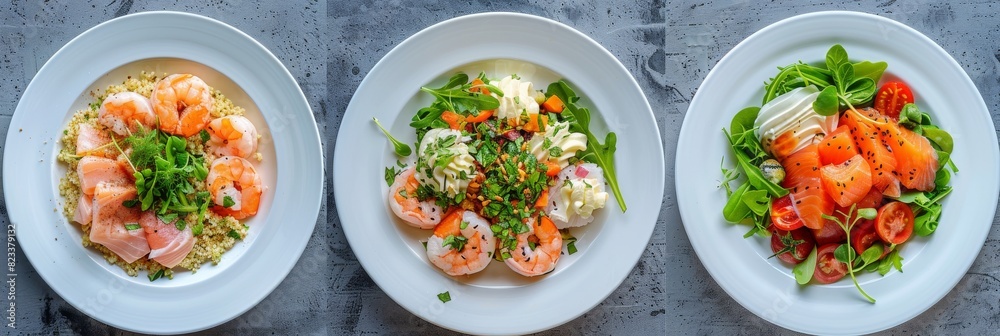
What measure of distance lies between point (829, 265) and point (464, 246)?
1397 mm

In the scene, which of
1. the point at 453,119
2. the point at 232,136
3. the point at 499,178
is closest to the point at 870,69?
the point at 499,178

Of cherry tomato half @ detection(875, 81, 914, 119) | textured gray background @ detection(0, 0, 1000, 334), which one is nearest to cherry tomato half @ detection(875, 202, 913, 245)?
cherry tomato half @ detection(875, 81, 914, 119)

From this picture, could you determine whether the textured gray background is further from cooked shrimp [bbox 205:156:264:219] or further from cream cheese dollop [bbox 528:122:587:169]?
cream cheese dollop [bbox 528:122:587:169]

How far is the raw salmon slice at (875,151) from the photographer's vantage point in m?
2.40

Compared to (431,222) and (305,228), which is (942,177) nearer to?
(431,222)

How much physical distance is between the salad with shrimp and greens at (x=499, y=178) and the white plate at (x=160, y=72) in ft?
1.34

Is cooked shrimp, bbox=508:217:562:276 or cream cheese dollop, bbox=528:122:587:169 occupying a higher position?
cream cheese dollop, bbox=528:122:587:169

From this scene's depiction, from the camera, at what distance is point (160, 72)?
8.18 ft

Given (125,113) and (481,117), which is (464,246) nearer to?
(481,117)

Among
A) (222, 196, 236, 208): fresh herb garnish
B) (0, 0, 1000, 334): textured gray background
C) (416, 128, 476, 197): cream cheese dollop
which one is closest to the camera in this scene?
(416, 128, 476, 197): cream cheese dollop

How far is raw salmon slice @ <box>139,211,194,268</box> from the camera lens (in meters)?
2.41

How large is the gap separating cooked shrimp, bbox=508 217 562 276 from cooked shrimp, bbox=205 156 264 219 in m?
1.00

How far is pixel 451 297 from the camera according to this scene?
2.47 m

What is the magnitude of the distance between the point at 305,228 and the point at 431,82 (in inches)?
28.3
